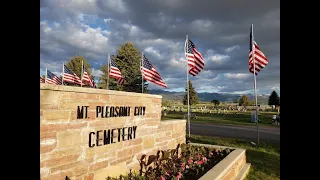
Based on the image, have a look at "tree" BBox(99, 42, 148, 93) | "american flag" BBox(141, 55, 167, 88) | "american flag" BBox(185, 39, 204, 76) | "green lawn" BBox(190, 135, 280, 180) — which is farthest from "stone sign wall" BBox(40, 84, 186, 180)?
"tree" BBox(99, 42, 148, 93)

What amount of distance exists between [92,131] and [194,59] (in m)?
7.99

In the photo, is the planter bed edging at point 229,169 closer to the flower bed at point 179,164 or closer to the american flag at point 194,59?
the flower bed at point 179,164

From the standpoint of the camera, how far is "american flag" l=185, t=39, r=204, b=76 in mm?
11914

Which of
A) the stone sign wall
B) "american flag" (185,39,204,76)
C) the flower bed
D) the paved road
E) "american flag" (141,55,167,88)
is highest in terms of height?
"american flag" (185,39,204,76)

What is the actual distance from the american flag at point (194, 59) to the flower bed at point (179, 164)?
433 cm

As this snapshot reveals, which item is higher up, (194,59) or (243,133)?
(194,59)

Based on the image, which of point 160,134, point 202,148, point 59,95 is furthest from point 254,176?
point 59,95

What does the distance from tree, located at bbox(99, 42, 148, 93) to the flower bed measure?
2977cm

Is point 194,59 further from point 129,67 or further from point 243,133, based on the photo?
point 129,67

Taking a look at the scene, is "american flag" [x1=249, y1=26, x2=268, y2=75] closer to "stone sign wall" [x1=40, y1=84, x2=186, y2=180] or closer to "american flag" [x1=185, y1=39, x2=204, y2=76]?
"american flag" [x1=185, y1=39, x2=204, y2=76]

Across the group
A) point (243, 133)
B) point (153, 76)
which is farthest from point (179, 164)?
point (243, 133)

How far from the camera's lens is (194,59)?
39.2 ft

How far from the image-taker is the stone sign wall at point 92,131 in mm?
3984
